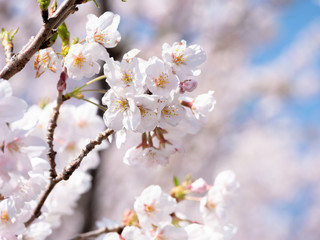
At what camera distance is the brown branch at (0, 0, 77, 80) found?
3.10ft

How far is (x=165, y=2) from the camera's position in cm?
727

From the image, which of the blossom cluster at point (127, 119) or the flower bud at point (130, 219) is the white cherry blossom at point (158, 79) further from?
the flower bud at point (130, 219)

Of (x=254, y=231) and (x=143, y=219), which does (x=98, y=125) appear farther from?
(x=254, y=231)

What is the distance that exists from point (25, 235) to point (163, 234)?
0.48m

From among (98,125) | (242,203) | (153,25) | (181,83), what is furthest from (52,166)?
(242,203)

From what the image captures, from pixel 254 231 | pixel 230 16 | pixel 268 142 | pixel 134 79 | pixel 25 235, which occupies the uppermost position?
pixel 268 142

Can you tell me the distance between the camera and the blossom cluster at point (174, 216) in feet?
3.91

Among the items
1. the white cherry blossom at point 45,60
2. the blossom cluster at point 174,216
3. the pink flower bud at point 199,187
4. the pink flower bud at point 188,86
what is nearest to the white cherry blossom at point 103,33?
the white cherry blossom at point 45,60

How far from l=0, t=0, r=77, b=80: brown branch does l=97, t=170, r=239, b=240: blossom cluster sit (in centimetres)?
54

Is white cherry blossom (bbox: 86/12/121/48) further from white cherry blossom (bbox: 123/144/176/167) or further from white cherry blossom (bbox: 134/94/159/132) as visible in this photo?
white cherry blossom (bbox: 123/144/176/167)

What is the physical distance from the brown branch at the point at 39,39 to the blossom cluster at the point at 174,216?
0.54m

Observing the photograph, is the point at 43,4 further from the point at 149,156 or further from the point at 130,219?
the point at 130,219

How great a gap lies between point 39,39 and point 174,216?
29.2 inches

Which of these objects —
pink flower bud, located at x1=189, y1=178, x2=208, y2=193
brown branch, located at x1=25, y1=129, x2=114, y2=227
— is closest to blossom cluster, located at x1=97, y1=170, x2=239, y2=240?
pink flower bud, located at x1=189, y1=178, x2=208, y2=193
